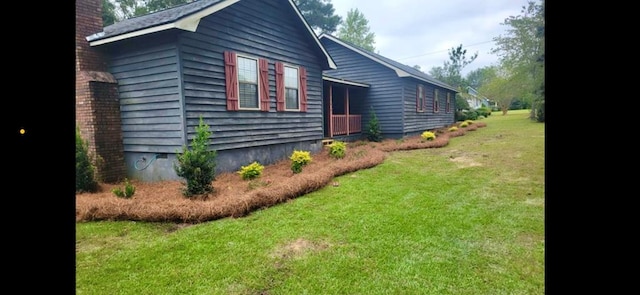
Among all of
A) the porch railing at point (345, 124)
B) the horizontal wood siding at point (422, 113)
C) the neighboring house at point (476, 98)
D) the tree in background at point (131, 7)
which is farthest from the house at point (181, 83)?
the neighboring house at point (476, 98)

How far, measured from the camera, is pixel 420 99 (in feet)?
57.8

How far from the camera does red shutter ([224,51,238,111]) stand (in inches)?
295

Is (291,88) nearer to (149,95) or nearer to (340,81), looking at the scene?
(340,81)

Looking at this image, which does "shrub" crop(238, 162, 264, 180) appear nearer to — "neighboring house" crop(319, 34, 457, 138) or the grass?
the grass

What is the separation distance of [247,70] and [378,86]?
30.3 feet

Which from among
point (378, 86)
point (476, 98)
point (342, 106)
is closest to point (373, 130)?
point (342, 106)

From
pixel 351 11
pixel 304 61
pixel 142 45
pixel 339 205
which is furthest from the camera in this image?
pixel 351 11

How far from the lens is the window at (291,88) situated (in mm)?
9414

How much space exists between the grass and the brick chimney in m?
3.13

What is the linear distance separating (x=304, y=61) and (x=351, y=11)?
29.9 meters

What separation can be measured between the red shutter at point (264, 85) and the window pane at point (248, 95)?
15 cm
